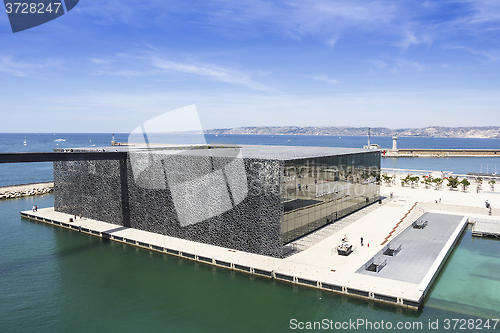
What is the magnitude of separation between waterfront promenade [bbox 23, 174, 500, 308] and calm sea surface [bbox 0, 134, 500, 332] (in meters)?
0.76

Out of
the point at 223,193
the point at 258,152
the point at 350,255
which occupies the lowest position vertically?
the point at 350,255

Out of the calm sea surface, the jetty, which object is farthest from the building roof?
the jetty

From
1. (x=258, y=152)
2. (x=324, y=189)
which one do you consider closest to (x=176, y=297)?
(x=258, y=152)

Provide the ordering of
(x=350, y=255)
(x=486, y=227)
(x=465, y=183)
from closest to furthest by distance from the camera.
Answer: (x=350, y=255) → (x=486, y=227) → (x=465, y=183)

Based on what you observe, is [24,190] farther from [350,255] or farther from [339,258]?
[350,255]

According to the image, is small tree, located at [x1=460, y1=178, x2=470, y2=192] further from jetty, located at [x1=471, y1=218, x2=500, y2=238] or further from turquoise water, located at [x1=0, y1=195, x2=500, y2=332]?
turquoise water, located at [x1=0, y1=195, x2=500, y2=332]

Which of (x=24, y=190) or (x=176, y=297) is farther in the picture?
(x=24, y=190)

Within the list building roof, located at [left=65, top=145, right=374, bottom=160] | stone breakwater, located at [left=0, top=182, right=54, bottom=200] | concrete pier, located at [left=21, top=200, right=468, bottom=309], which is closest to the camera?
concrete pier, located at [left=21, top=200, right=468, bottom=309]

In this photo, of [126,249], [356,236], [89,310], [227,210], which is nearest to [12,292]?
[89,310]

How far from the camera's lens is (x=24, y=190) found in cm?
6353

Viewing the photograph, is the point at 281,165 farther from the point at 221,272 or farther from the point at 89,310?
the point at 89,310

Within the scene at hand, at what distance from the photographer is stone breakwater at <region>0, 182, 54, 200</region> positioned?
58938 mm

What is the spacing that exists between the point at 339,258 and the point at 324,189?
30.1ft

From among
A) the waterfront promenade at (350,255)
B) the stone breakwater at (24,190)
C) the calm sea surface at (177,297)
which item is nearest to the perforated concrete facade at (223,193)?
the waterfront promenade at (350,255)
